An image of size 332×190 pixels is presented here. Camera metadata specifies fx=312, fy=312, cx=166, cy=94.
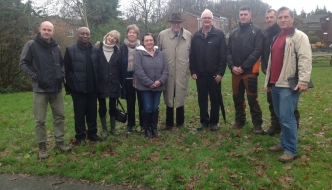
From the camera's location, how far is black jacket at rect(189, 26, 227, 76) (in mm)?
6602

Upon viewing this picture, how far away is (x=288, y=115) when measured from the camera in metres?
5.03

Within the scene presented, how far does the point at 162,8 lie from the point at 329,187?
3864 centimetres

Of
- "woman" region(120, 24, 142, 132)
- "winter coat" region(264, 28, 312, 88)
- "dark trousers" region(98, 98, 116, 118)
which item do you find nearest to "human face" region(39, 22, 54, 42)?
"woman" region(120, 24, 142, 132)

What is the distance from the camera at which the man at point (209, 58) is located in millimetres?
6602

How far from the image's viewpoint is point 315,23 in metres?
84.8

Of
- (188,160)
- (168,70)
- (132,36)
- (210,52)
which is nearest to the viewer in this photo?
(188,160)

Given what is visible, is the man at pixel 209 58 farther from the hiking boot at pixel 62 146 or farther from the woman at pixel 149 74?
the hiking boot at pixel 62 146

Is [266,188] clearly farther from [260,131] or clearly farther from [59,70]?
[59,70]

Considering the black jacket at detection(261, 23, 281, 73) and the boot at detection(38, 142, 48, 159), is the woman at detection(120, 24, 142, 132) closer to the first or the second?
the boot at detection(38, 142, 48, 159)

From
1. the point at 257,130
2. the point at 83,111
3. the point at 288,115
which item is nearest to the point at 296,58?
the point at 288,115

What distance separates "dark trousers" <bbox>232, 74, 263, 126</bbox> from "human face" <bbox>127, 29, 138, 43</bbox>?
2248 millimetres

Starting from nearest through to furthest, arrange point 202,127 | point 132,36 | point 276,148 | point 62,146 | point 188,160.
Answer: point 188,160 < point 276,148 < point 62,146 < point 132,36 < point 202,127

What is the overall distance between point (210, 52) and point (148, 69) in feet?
4.51

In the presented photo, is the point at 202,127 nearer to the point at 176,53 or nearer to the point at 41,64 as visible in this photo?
the point at 176,53
